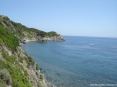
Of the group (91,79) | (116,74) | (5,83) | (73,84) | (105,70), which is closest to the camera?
(5,83)

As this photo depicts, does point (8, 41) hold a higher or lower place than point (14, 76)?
higher

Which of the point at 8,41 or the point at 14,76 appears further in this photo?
the point at 8,41

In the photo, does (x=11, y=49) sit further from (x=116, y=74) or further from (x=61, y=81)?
(x=116, y=74)

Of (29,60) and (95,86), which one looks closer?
(29,60)

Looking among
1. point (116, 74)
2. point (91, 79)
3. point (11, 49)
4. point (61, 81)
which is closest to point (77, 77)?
point (91, 79)

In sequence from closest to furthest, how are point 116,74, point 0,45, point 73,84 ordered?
point 0,45
point 73,84
point 116,74

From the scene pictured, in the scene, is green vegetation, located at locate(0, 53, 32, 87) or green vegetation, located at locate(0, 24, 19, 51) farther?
green vegetation, located at locate(0, 24, 19, 51)

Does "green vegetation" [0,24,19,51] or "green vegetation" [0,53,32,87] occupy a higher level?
"green vegetation" [0,24,19,51]

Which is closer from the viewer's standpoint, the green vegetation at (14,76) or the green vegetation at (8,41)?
the green vegetation at (14,76)

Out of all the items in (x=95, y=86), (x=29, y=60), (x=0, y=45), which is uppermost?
(x=0, y=45)

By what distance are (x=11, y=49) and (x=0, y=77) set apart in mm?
16428

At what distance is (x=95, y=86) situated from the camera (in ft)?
159

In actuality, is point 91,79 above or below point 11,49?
below

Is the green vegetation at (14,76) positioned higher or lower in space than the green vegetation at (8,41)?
lower
